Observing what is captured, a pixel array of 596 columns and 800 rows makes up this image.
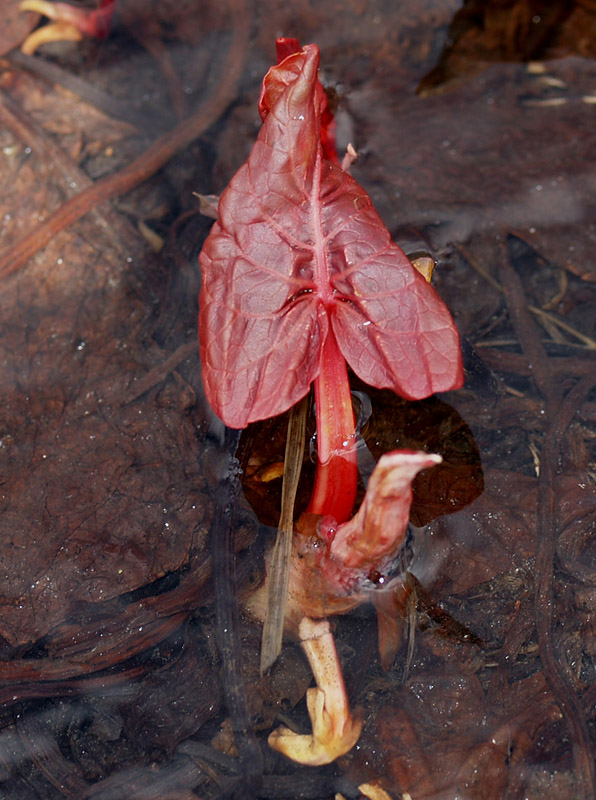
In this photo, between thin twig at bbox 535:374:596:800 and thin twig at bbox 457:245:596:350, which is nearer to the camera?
thin twig at bbox 535:374:596:800

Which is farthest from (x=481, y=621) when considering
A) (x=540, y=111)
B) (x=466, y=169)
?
(x=540, y=111)

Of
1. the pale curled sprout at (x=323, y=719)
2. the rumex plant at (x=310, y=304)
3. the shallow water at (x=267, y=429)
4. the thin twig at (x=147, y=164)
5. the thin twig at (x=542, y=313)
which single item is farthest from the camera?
the thin twig at (x=147, y=164)

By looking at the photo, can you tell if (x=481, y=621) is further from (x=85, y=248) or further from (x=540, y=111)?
(x=540, y=111)

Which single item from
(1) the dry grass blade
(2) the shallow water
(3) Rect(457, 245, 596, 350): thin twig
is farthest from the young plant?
(3) Rect(457, 245, 596, 350): thin twig

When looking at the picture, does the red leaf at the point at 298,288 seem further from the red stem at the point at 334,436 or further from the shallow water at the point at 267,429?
the shallow water at the point at 267,429

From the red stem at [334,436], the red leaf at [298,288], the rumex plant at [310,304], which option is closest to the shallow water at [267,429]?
the red stem at [334,436]

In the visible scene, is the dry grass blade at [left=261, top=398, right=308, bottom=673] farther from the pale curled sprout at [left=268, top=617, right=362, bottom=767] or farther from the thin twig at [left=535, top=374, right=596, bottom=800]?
the thin twig at [left=535, top=374, right=596, bottom=800]

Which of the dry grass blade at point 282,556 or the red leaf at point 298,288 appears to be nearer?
the red leaf at point 298,288

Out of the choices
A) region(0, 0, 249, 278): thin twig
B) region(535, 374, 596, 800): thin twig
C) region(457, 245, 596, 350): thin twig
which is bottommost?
region(535, 374, 596, 800): thin twig
